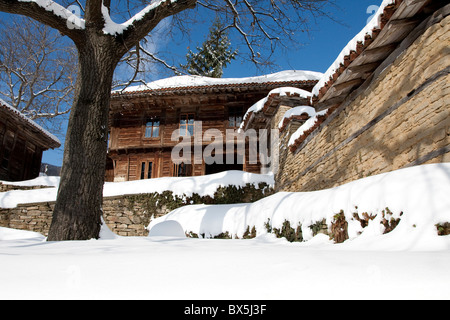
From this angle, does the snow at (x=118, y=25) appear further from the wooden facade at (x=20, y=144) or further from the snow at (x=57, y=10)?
the wooden facade at (x=20, y=144)

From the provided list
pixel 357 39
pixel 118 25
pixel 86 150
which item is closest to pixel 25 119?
pixel 118 25

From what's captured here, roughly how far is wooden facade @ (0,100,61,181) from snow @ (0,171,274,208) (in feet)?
13.3

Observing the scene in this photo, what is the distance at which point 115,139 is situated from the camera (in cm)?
1617

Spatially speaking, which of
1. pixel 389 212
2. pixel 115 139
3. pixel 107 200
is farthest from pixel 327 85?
pixel 115 139

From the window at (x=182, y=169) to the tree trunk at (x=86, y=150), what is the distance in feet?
36.4

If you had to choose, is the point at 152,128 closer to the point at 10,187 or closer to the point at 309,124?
the point at 10,187

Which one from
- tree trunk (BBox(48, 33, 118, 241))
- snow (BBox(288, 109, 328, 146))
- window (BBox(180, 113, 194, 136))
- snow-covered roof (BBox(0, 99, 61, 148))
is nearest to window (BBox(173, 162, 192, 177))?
window (BBox(180, 113, 194, 136))

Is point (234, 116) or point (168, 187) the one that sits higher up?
point (234, 116)

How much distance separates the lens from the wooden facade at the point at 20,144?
45.3ft

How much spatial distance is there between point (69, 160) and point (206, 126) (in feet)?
38.5

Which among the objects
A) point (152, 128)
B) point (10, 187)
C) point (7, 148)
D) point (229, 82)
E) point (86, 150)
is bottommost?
point (86, 150)

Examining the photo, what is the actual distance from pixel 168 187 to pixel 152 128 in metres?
6.73

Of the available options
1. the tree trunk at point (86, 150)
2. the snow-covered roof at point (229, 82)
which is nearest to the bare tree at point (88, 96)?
the tree trunk at point (86, 150)

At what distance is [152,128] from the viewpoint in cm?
1611
